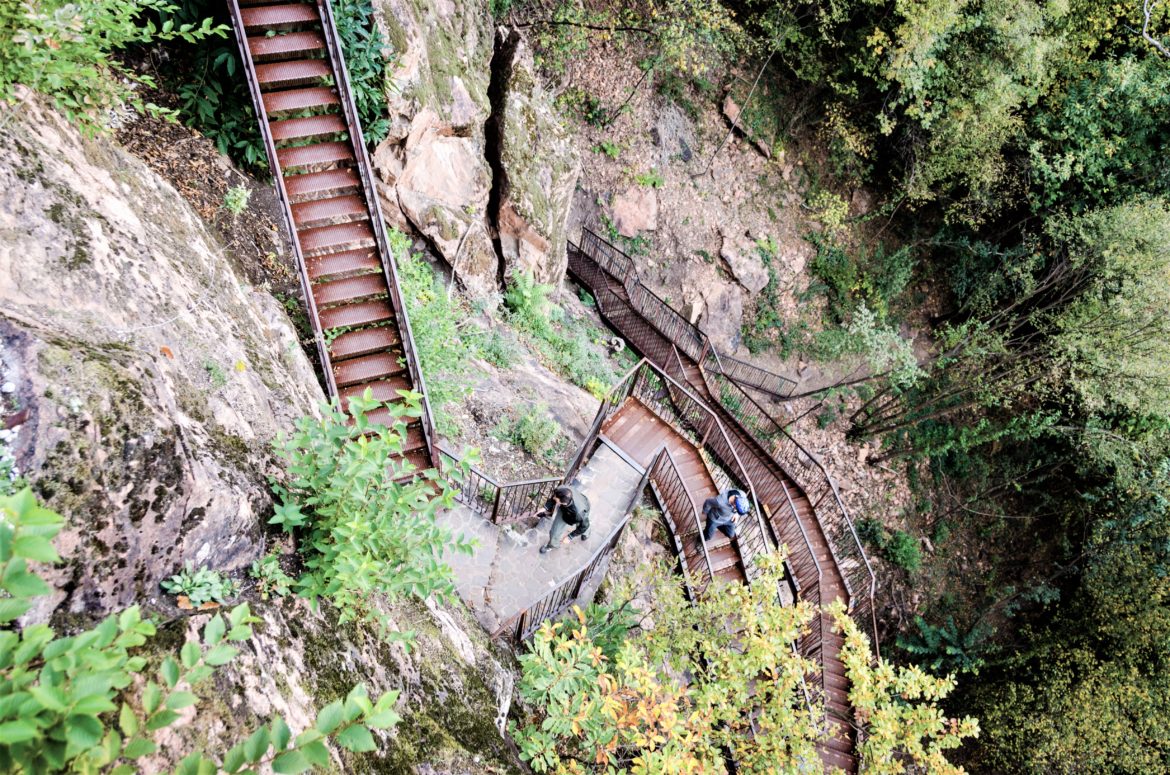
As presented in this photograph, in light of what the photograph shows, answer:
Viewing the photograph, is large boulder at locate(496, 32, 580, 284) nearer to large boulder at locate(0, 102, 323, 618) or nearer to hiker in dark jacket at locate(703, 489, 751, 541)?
hiker in dark jacket at locate(703, 489, 751, 541)

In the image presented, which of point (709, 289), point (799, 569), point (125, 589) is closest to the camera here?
point (125, 589)

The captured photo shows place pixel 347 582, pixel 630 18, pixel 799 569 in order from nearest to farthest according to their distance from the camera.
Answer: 1. pixel 347 582
2. pixel 799 569
3. pixel 630 18

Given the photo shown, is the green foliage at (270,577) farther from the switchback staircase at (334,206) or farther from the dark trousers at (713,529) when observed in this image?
the dark trousers at (713,529)

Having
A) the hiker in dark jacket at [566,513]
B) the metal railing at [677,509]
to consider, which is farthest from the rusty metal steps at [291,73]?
the metal railing at [677,509]

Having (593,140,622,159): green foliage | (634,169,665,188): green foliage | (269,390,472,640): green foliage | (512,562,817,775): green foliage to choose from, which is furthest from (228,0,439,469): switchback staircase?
(634,169,665,188): green foliage

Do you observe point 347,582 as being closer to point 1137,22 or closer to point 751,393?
point 751,393

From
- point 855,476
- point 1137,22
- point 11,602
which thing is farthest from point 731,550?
point 1137,22

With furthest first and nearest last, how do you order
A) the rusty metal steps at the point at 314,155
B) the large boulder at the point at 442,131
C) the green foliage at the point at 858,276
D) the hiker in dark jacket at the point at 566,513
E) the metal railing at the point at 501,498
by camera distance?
the green foliage at the point at 858,276, the large boulder at the point at 442,131, the metal railing at the point at 501,498, the hiker in dark jacket at the point at 566,513, the rusty metal steps at the point at 314,155

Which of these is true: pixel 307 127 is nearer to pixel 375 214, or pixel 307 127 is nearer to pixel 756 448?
pixel 375 214
